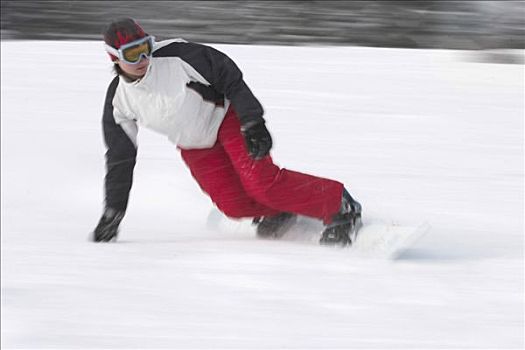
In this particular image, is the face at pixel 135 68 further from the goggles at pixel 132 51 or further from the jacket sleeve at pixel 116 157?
the jacket sleeve at pixel 116 157

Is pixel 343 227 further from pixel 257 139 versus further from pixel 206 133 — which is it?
pixel 206 133

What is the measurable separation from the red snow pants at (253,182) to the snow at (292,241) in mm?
148

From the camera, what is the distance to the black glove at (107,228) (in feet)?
14.4

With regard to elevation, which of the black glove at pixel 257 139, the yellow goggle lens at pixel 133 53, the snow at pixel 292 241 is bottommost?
the snow at pixel 292 241

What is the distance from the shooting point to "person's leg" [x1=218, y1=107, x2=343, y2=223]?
428cm

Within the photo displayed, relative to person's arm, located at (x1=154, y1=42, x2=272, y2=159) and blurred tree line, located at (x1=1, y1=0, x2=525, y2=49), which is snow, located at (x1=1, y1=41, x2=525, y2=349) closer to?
person's arm, located at (x1=154, y1=42, x2=272, y2=159)

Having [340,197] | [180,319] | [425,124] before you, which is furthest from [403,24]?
[180,319]

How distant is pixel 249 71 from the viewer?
8367 millimetres

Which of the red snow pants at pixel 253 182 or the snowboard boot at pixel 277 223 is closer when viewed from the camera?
the red snow pants at pixel 253 182

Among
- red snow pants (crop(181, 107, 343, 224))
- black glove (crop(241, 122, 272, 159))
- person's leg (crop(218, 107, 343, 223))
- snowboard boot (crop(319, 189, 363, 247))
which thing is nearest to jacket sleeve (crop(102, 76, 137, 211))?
red snow pants (crop(181, 107, 343, 224))

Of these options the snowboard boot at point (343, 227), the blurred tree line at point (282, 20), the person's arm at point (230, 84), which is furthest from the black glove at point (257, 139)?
the blurred tree line at point (282, 20)

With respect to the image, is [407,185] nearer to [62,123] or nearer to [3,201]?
[3,201]

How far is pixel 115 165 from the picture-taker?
4363mm

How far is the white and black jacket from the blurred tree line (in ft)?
30.5
